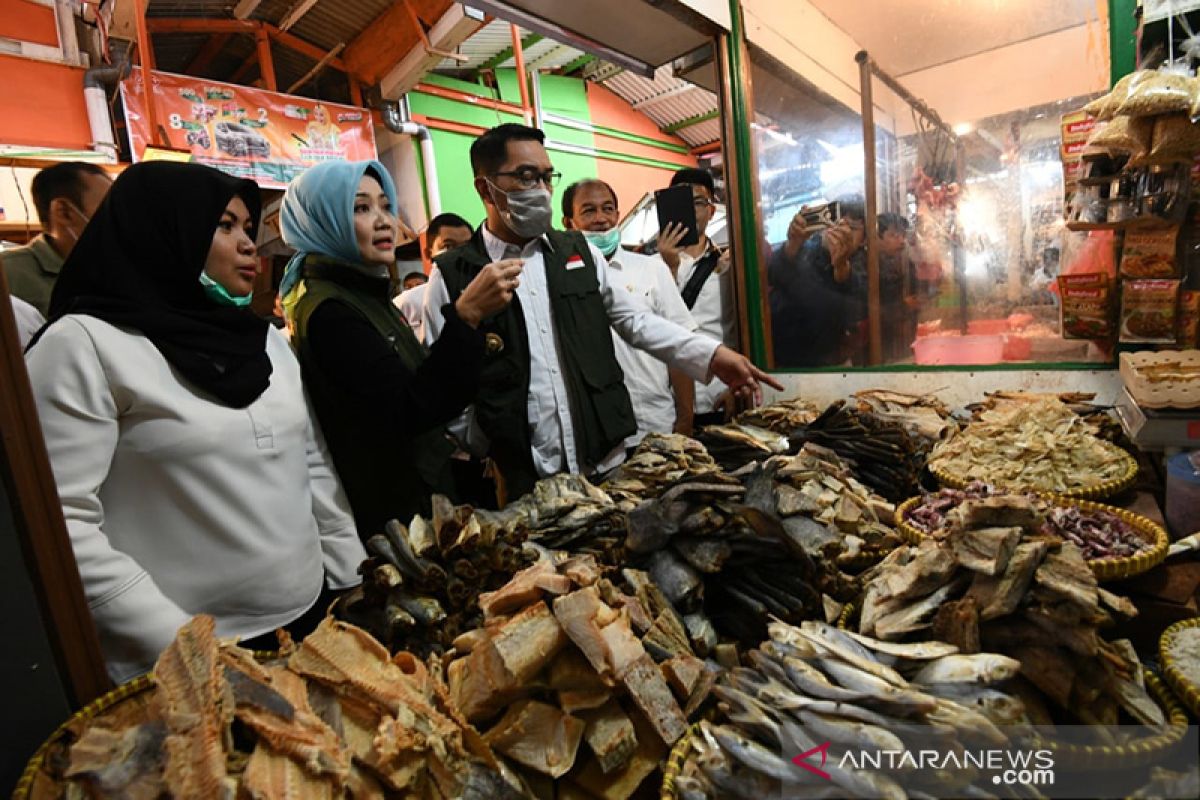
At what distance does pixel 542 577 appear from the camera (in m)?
1.13

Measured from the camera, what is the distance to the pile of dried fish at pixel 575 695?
95 centimetres

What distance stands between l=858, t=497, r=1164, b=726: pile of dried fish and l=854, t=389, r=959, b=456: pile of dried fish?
4.74ft

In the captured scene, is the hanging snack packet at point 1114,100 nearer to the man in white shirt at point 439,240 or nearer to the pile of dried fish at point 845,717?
the pile of dried fish at point 845,717

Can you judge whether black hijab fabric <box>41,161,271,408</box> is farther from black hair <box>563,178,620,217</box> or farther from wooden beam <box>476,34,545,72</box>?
wooden beam <box>476,34,545,72</box>

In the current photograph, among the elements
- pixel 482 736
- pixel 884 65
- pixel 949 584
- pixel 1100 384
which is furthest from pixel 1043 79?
pixel 482 736


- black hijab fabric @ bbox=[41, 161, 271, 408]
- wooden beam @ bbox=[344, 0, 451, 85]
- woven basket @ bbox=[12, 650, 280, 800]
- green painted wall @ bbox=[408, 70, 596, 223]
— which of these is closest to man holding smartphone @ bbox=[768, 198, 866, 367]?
black hijab fabric @ bbox=[41, 161, 271, 408]

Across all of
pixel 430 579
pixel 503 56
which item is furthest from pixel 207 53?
pixel 430 579

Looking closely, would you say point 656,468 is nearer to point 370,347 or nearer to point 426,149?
point 370,347

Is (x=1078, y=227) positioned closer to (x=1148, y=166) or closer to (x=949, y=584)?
(x=1148, y=166)

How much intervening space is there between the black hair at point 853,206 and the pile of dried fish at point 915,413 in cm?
105

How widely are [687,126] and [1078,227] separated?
10433 mm

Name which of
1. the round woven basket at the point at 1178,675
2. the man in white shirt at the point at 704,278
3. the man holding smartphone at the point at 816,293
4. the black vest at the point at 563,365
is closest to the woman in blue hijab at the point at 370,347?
the black vest at the point at 563,365

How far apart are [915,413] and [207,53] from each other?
29.1 feet

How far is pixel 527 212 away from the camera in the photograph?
246cm
